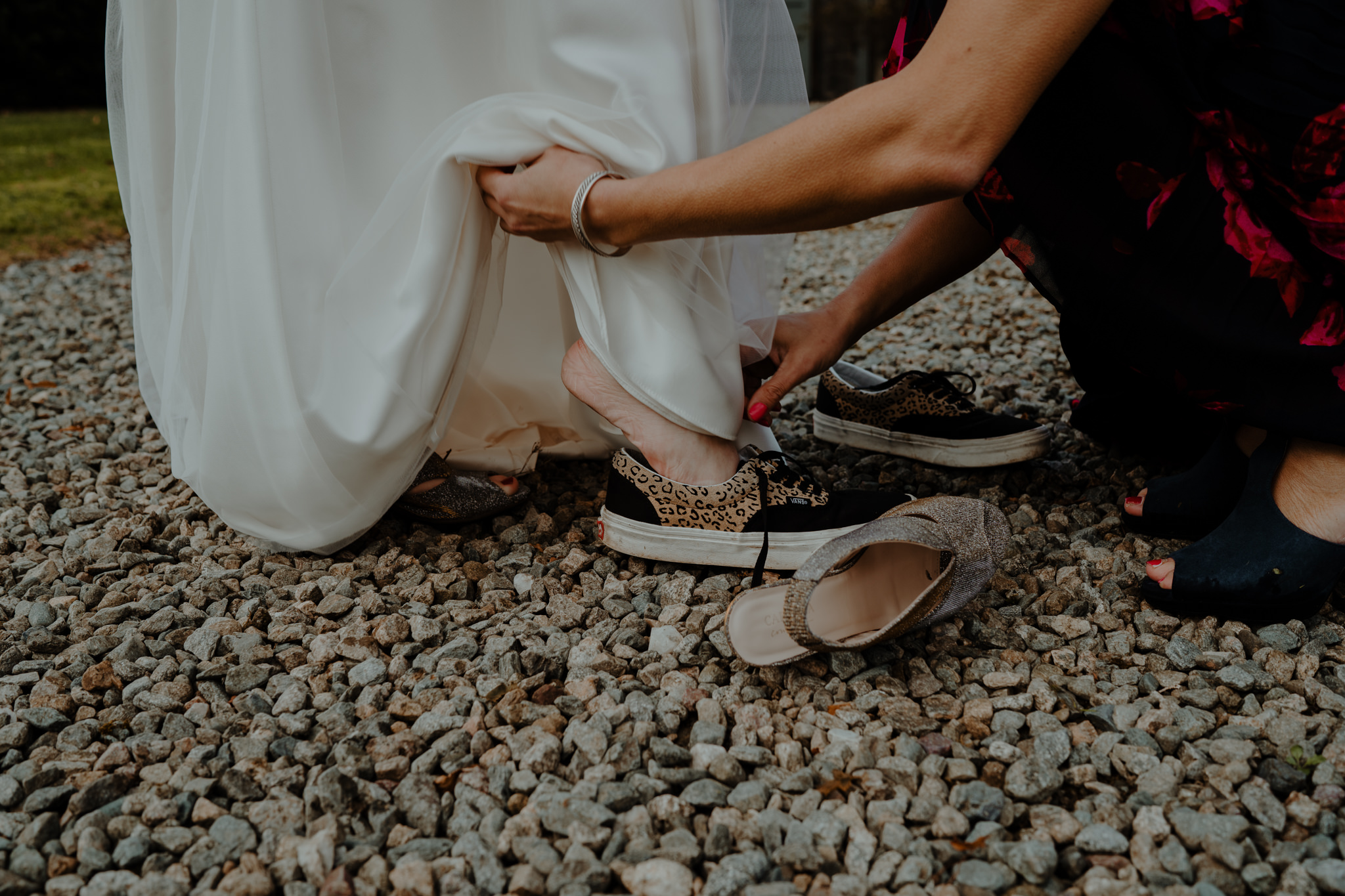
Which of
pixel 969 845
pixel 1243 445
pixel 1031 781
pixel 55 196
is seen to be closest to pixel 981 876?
pixel 969 845

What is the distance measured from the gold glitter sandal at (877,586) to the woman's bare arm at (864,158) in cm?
38

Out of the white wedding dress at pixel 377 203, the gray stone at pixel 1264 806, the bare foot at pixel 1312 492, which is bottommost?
the gray stone at pixel 1264 806

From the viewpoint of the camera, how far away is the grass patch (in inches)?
164

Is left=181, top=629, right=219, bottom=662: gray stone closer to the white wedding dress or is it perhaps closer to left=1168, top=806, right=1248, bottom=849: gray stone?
the white wedding dress

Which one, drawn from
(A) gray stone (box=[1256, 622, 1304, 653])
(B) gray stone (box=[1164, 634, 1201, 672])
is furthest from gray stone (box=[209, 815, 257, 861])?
(A) gray stone (box=[1256, 622, 1304, 653])

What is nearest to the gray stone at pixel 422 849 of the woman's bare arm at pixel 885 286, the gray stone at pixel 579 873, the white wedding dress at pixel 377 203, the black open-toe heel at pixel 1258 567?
the gray stone at pixel 579 873

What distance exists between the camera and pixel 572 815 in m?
0.87

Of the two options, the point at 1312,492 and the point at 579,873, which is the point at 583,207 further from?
the point at 1312,492

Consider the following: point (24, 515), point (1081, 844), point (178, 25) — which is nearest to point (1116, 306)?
point (1081, 844)

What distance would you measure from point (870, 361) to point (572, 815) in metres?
1.70

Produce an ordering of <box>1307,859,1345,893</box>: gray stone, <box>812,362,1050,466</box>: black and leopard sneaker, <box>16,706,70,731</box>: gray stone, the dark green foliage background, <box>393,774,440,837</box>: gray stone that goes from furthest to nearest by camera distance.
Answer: the dark green foliage background
<box>812,362,1050,466</box>: black and leopard sneaker
<box>16,706,70,731</box>: gray stone
<box>393,774,440,837</box>: gray stone
<box>1307,859,1345,893</box>: gray stone

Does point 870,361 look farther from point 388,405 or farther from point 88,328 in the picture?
point 88,328

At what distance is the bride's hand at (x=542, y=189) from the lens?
1156 millimetres

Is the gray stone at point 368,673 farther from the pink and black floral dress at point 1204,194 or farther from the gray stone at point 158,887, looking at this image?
the pink and black floral dress at point 1204,194
